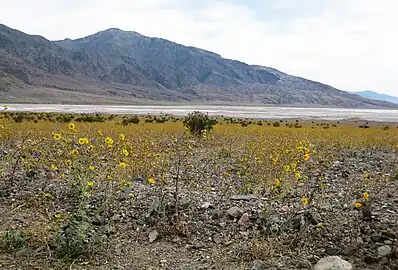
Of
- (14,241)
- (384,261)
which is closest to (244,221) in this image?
(384,261)

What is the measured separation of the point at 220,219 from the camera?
18.6 ft

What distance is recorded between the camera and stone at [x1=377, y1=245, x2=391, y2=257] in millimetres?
4535

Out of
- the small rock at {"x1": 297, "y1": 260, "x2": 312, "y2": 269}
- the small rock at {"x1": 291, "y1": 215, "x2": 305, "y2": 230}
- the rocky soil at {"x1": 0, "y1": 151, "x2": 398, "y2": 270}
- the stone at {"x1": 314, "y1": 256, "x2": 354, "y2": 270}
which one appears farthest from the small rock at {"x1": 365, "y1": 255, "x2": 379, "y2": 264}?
the small rock at {"x1": 291, "y1": 215, "x2": 305, "y2": 230}

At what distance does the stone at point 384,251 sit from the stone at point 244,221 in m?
1.56

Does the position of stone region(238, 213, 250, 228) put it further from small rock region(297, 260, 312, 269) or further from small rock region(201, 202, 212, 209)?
small rock region(297, 260, 312, 269)

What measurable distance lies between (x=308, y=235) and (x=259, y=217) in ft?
2.28

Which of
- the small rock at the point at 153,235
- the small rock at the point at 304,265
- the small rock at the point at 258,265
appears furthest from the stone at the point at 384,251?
the small rock at the point at 153,235

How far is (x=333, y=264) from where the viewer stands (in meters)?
4.26

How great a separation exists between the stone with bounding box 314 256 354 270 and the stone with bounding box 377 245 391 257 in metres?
0.43

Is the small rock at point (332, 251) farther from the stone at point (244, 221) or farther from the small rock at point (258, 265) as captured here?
the stone at point (244, 221)

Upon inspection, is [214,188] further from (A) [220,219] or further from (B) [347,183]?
(B) [347,183]

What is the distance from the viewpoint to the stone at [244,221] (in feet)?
17.9

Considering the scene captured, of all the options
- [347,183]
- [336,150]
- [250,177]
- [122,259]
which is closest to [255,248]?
[122,259]

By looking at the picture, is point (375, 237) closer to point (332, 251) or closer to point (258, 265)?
point (332, 251)
